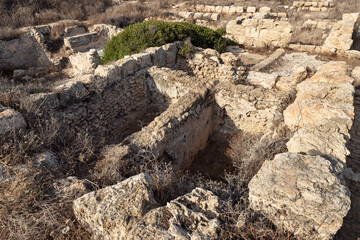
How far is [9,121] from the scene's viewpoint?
3486mm

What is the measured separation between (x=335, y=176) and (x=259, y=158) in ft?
4.87

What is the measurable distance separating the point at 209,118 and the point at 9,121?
4045 millimetres

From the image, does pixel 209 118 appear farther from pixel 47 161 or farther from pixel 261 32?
pixel 261 32

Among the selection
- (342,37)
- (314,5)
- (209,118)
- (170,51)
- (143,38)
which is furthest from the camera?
(314,5)

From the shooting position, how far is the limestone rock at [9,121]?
3383 millimetres

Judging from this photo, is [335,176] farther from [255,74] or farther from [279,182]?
[255,74]

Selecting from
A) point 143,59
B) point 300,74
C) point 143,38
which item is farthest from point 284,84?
point 143,38

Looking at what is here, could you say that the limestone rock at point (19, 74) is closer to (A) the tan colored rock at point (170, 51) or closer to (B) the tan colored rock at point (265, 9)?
(A) the tan colored rock at point (170, 51)

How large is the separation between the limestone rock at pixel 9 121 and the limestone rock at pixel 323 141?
3.94 m

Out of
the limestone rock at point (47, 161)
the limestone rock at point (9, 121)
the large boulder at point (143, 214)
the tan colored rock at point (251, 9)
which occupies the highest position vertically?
the limestone rock at point (9, 121)

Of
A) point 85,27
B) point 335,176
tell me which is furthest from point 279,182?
point 85,27

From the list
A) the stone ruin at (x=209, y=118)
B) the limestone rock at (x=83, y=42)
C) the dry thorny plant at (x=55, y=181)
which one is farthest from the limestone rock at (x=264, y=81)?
the limestone rock at (x=83, y=42)

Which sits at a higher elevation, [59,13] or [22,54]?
[59,13]

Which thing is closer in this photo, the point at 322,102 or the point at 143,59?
the point at 322,102
